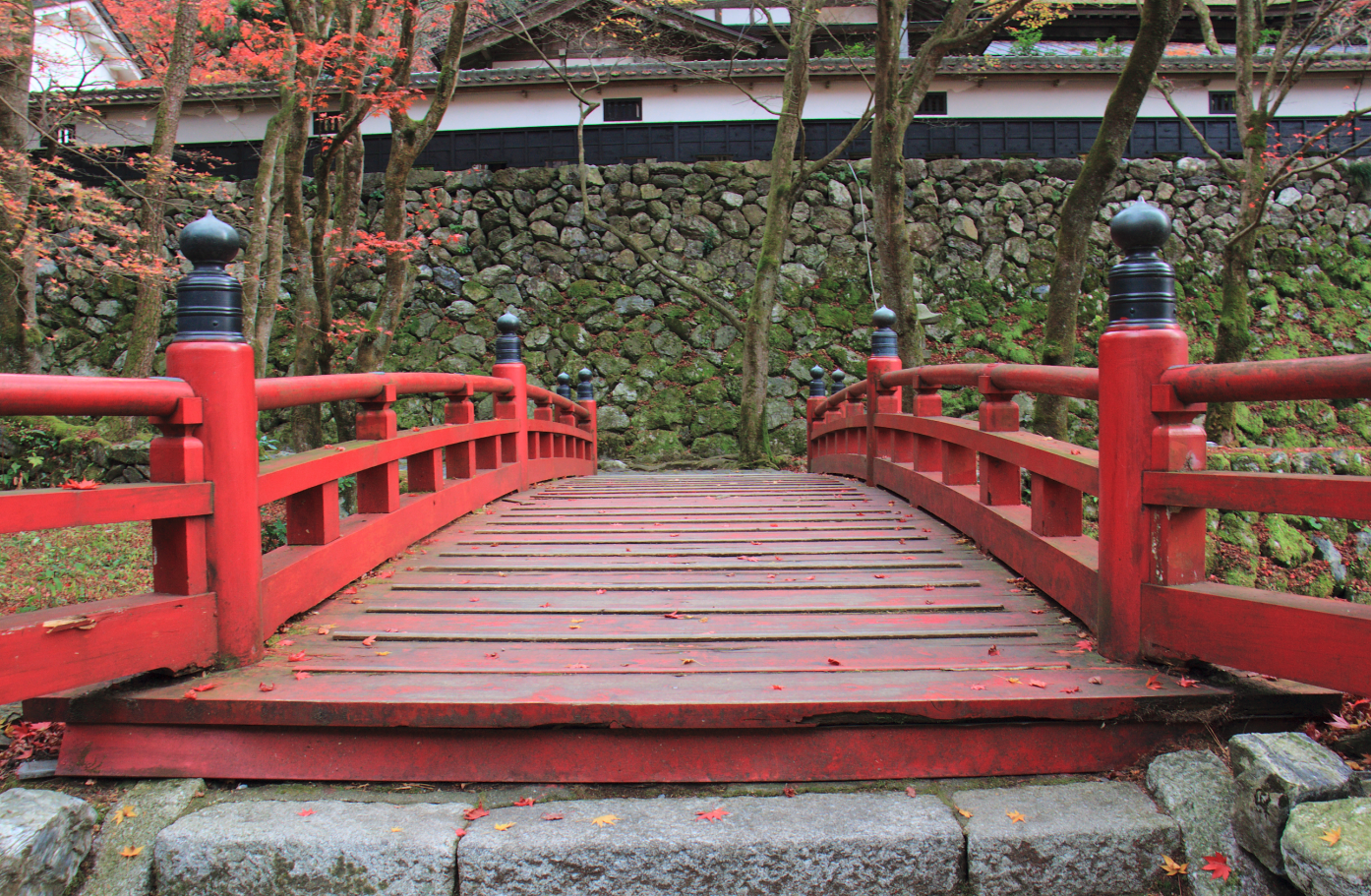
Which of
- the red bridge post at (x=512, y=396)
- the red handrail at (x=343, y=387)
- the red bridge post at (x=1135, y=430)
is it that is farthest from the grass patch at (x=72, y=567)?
the red bridge post at (x=1135, y=430)

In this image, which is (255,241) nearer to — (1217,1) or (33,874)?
(33,874)

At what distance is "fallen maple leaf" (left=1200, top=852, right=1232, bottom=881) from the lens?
1.98 metres

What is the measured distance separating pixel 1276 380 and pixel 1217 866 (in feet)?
3.92

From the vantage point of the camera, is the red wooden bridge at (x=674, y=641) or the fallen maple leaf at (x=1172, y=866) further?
the red wooden bridge at (x=674, y=641)

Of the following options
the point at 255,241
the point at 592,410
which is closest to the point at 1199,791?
the point at 592,410

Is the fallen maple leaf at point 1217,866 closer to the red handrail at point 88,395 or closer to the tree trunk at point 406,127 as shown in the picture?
the red handrail at point 88,395

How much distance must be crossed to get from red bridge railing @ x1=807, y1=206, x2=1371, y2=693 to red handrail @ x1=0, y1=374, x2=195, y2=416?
268cm

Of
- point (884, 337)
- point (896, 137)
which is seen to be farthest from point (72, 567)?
point (896, 137)

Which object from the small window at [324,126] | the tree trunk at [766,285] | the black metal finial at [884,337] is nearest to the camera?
the black metal finial at [884,337]

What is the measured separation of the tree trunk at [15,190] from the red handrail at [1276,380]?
375 inches

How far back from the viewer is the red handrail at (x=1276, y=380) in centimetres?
197

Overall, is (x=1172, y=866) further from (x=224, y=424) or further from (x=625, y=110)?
(x=625, y=110)

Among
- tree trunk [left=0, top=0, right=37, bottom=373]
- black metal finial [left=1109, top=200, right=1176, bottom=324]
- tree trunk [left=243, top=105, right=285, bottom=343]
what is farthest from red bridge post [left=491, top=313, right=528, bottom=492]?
tree trunk [left=0, top=0, right=37, bottom=373]

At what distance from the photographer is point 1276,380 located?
218 cm
